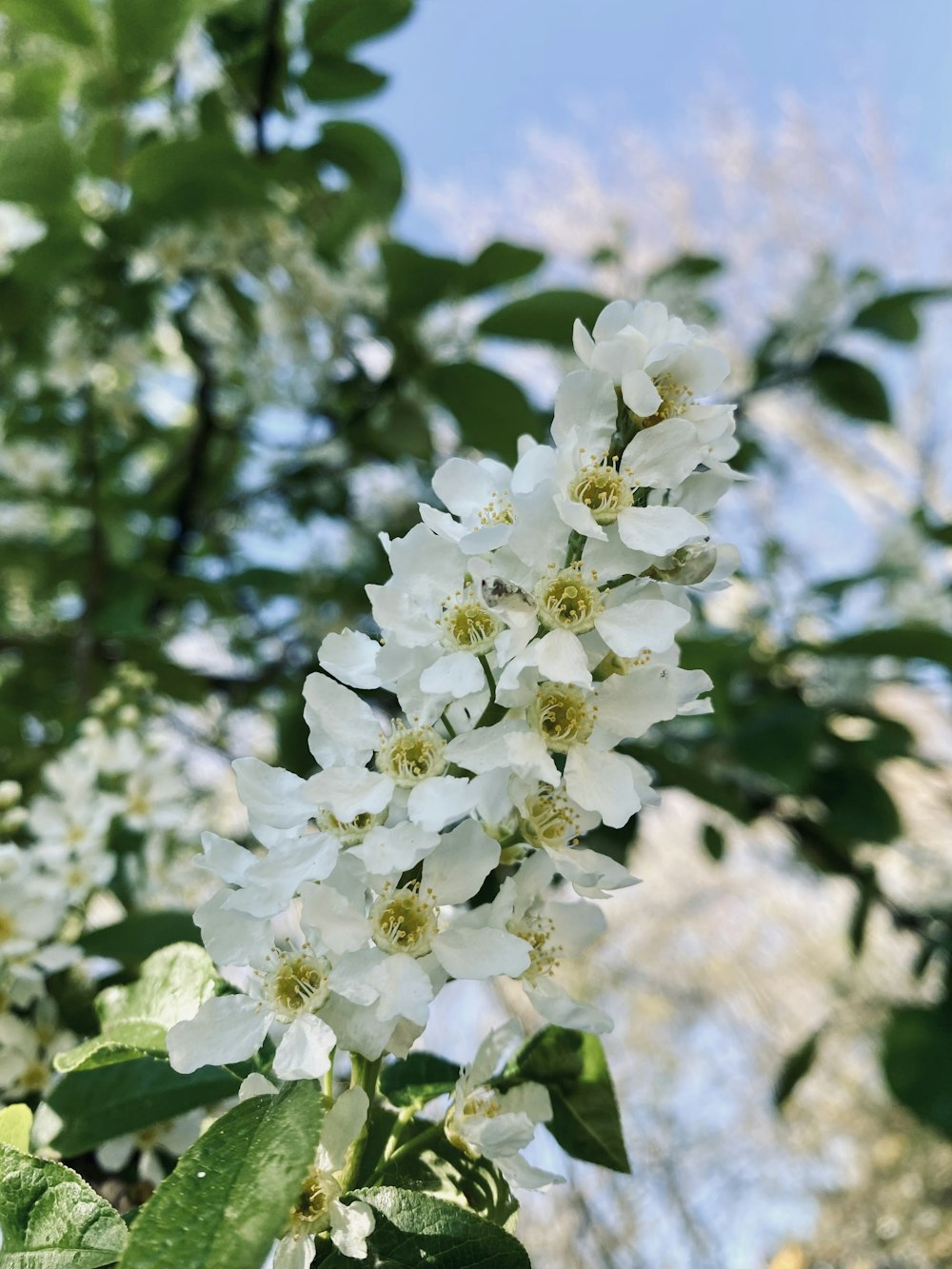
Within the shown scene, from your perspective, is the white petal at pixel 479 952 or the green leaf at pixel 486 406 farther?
the green leaf at pixel 486 406

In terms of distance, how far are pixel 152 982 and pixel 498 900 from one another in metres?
0.28

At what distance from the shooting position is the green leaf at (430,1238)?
51 cm

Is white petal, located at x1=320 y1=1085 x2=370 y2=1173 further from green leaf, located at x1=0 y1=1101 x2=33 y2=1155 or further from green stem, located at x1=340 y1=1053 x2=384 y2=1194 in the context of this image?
green leaf, located at x1=0 y1=1101 x2=33 y2=1155


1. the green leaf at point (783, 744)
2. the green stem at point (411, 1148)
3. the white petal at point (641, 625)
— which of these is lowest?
the green leaf at point (783, 744)

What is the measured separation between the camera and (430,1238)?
51 cm

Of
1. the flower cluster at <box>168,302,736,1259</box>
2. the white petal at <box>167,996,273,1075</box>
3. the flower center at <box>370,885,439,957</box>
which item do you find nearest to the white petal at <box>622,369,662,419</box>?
the flower cluster at <box>168,302,736,1259</box>

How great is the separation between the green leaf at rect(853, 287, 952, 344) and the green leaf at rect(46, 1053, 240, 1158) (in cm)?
199

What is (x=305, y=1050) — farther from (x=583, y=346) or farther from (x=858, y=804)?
(x=858, y=804)

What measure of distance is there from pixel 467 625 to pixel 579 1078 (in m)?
0.32

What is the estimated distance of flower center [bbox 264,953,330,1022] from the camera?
0.56m

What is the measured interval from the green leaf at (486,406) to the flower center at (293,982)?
114 cm

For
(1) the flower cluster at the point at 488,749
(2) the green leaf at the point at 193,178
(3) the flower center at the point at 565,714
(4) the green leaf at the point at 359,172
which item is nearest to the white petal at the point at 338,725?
(1) the flower cluster at the point at 488,749

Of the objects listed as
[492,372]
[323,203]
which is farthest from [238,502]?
[492,372]

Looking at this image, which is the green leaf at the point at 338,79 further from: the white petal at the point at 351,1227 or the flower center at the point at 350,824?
the white petal at the point at 351,1227
